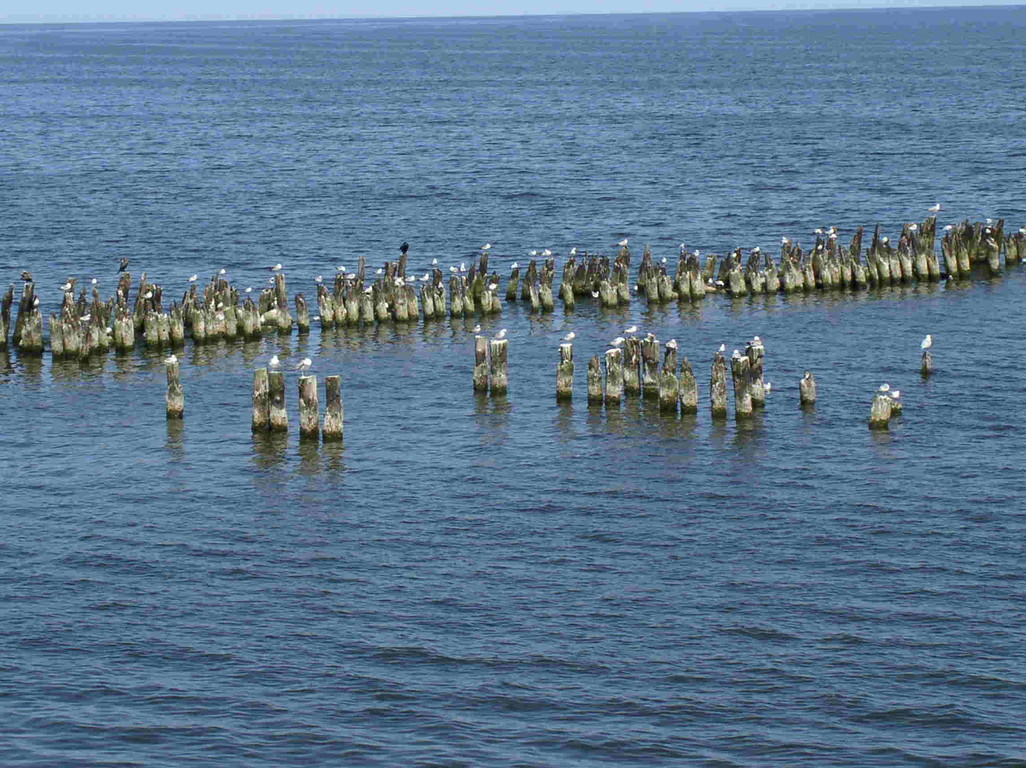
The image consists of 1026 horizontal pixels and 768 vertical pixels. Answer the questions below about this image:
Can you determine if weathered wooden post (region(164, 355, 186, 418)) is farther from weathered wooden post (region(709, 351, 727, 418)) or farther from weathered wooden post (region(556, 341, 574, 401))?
weathered wooden post (region(709, 351, 727, 418))

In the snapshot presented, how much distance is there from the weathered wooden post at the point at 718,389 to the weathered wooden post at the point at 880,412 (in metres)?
3.76

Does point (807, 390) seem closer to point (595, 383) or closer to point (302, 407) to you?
point (595, 383)

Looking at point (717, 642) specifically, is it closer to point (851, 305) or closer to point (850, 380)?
point (850, 380)

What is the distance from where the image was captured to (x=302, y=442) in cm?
4097

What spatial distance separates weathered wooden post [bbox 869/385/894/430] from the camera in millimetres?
41156

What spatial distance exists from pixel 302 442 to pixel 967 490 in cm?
1610

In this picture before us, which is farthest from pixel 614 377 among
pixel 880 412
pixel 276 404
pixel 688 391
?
pixel 276 404

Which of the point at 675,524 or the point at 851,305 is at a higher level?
the point at 851,305

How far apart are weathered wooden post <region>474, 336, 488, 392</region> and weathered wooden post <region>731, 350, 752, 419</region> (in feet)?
22.7

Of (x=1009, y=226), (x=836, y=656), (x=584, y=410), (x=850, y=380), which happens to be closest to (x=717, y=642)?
(x=836, y=656)

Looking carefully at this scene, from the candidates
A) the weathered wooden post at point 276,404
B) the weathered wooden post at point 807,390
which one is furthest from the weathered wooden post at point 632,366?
the weathered wooden post at point 276,404

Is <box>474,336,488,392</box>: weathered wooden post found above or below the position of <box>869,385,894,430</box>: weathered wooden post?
above

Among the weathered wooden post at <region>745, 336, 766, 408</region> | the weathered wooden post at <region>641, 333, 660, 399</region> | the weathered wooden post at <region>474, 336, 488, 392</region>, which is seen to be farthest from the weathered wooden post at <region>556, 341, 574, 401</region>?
the weathered wooden post at <region>745, 336, 766, 408</region>

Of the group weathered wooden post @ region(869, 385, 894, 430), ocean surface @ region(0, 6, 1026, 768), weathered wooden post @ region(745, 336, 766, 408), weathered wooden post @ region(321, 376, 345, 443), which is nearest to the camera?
ocean surface @ region(0, 6, 1026, 768)
